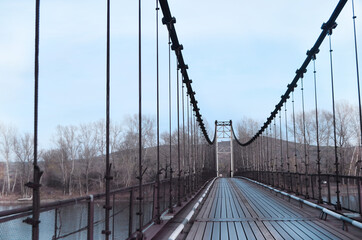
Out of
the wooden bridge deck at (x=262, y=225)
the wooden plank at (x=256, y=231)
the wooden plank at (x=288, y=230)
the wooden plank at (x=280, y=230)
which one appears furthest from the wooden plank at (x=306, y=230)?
the wooden plank at (x=256, y=231)

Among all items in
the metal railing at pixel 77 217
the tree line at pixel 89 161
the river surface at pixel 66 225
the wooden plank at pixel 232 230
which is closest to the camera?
the metal railing at pixel 77 217

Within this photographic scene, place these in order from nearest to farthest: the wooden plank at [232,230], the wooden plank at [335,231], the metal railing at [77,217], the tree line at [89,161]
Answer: the metal railing at [77,217] < the wooden plank at [335,231] < the wooden plank at [232,230] < the tree line at [89,161]

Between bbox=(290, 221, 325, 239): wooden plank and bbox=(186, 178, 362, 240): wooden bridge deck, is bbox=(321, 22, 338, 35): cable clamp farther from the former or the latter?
bbox=(290, 221, 325, 239): wooden plank

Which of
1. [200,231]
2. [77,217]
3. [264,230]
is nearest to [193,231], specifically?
[200,231]

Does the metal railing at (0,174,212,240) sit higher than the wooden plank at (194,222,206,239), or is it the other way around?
the metal railing at (0,174,212,240)

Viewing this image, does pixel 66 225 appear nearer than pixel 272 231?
Yes

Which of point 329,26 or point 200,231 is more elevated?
point 329,26

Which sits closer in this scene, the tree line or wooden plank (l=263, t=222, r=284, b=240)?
wooden plank (l=263, t=222, r=284, b=240)

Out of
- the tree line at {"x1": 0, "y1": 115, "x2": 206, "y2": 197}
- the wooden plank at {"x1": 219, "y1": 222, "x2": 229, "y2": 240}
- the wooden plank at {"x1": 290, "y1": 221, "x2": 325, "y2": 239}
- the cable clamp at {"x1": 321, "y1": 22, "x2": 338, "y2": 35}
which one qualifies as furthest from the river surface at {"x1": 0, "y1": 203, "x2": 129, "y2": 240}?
the tree line at {"x1": 0, "y1": 115, "x2": 206, "y2": 197}

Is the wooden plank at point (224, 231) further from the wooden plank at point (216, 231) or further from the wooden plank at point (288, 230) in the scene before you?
the wooden plank at point (288, 230)

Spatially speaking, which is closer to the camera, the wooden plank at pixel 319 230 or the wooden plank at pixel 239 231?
the wooden plank at pixel 319 230

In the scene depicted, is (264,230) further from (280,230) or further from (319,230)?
(319,230)

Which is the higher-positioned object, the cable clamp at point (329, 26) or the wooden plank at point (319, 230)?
the cable clamp at point (329, 26)

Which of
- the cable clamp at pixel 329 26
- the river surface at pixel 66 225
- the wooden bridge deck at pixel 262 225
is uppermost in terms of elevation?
the cable clamp at pixel 329 26
